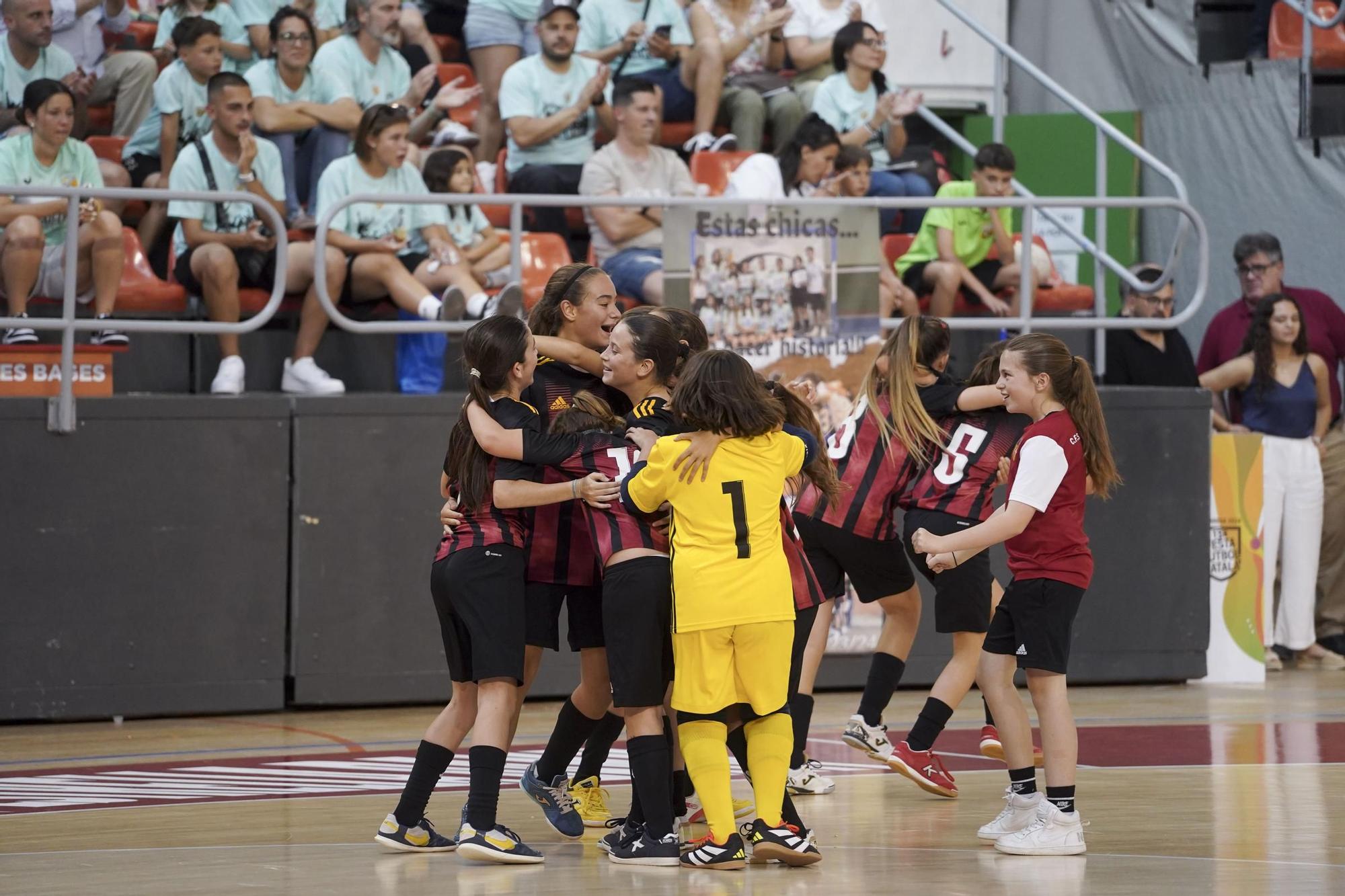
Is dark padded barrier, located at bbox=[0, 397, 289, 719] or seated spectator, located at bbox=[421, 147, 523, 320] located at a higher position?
seated spectator, located at bbox=[421, 147, 523, 320]

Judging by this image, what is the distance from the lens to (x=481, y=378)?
19.5 feet

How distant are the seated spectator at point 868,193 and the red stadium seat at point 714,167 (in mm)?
638

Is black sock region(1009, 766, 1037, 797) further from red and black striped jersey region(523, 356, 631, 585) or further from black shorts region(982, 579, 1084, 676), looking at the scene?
red and black striped jersey region(523, 356, 631, 585)

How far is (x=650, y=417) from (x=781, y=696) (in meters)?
0.97

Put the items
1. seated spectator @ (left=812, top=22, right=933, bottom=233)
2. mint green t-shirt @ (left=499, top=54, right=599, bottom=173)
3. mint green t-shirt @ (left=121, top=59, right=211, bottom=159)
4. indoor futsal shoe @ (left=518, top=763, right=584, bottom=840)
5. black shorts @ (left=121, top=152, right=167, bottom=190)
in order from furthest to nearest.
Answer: seated spectator @ (left=812, top=22, right=933, bottom=233) < mint green t-shirt @ (left=499, top=54, right=599, bottom=173) < black shorts @ (left=121, top=152, right=167, bottom=190) < mint green t-shirt @ (left=121, top=59, right=211, bottom=159) < indoor futsal shoe @ (left=518, top=763, right=584, bottom=840)

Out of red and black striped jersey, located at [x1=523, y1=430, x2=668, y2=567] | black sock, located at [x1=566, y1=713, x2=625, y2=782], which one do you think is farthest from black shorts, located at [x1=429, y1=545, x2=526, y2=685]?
black sock, located at [x1=566, y1=713, x2=625, y2=782]

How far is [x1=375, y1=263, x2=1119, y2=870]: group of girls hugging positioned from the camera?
566 cm

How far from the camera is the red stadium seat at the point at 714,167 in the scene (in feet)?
37.8

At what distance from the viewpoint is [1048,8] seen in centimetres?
1559

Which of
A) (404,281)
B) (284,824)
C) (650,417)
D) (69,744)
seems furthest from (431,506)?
(650,417)

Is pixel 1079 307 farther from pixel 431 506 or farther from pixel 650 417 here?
pixel 650 417

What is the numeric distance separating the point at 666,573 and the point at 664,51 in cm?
700

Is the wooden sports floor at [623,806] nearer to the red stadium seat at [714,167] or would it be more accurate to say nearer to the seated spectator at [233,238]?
the seated spectator at [233,238]

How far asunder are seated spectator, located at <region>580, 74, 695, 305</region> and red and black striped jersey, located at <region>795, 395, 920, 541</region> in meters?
2.97
